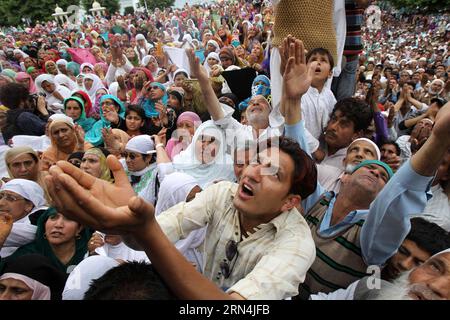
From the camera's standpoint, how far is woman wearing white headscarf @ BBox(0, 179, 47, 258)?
2.16 m

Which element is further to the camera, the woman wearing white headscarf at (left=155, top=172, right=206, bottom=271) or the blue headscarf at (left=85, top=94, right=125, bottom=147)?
the blue headscarf at (left=85, top=94, right=125, bottom=147)

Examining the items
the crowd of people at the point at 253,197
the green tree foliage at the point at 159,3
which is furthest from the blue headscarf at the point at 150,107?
the green tree foliage at the point at 159,3

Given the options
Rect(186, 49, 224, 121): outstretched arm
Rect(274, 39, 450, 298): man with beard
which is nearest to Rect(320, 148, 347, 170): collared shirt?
Rect(274, 39, 450, 298): man with beard

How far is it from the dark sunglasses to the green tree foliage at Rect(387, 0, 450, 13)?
2587 centimetres

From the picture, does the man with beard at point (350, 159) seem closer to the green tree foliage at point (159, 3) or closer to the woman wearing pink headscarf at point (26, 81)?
the woman wearing pink headscarf at point (26, 81)

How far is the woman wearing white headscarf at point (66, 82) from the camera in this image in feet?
21.9

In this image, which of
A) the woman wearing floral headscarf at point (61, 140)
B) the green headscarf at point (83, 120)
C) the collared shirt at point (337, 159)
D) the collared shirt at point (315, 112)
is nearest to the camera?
the collared shirt at point (337, 159)

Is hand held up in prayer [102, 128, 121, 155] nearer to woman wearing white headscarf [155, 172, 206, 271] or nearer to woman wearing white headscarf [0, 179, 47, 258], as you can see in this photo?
woman wearing white headscarf [0, 179, 47, 258]

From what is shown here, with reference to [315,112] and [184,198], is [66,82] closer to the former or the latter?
[184,198]

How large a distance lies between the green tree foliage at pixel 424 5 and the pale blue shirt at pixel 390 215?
83.7 feet

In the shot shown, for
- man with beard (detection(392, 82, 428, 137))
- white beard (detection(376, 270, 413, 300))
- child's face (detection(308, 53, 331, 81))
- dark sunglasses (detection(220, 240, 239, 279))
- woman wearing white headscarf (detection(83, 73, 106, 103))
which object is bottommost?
man with beard (detection(392, 82, 428, 137))

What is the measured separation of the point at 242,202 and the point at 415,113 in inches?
168

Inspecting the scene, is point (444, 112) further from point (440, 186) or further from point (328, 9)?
point (328, 9)
